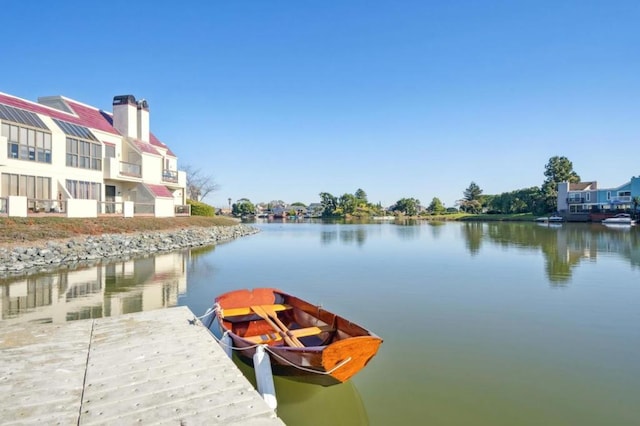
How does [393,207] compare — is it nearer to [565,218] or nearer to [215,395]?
[565,218]

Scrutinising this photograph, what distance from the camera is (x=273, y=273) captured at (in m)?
15.4

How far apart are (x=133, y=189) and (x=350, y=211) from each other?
6499cm

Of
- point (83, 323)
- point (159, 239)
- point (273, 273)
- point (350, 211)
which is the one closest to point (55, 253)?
point (159, 239)

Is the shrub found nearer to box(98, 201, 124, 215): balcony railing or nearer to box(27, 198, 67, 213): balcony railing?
box(98, 201, 124, 215): balcony railing

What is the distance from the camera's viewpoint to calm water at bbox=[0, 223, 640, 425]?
5016 millimetres

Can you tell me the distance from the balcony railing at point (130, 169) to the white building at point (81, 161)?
6cm

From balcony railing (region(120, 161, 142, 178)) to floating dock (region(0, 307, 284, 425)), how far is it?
21.9 meters

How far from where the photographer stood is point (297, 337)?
624cm

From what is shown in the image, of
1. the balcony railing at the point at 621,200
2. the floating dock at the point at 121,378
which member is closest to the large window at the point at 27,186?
the floating dock at the point at 121,378

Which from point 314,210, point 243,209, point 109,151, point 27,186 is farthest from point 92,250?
point 314,210

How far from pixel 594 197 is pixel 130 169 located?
207 feet

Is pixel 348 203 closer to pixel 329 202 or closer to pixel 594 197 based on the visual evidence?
pixel 329 202

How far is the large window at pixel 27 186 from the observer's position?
60.4ft

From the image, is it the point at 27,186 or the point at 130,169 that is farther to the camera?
the point at 130,169
